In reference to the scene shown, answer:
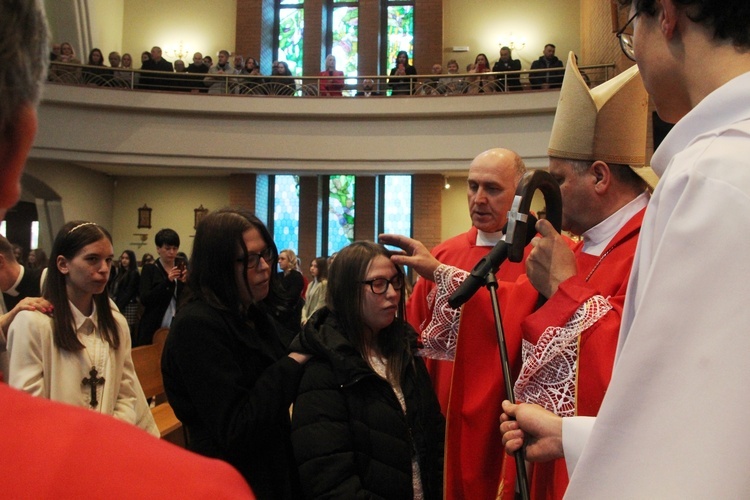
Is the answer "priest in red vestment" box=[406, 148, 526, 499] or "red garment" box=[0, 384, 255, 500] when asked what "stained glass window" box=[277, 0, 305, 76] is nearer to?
"priest in red vestment" box=[406, 148, 526, 499]

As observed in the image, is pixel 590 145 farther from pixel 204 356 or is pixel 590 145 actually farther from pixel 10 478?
pixel 10 478

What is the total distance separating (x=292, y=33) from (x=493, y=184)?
47.1 feet

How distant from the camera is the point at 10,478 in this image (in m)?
0.46

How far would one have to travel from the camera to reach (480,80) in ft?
42.6

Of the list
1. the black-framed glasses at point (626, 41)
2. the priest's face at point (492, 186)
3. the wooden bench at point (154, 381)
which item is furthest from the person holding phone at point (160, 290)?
the black-framed glasses at point (626, 41)

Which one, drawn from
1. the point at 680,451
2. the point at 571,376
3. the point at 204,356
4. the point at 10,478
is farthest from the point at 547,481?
the point at 10,478

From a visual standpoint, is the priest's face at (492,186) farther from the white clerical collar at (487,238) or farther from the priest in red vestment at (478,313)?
the white clerical collar at (487,238)

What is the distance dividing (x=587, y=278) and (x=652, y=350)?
1.49 metres

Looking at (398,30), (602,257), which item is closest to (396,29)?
(398,30)

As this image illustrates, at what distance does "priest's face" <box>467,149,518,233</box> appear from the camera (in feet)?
9.50

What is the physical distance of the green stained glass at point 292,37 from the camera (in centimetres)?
1602

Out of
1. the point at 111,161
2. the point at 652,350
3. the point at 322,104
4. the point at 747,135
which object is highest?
the point at 322,104

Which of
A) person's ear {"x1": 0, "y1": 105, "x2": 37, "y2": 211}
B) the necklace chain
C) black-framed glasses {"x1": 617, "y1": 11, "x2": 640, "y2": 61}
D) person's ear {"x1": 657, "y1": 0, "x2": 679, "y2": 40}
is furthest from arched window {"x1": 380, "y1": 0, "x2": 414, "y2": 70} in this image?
person's ear {"x1": 0, "y1": 105, "x2": 37, "y2": 211}

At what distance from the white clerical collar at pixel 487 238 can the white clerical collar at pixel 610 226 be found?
36.0 inches
